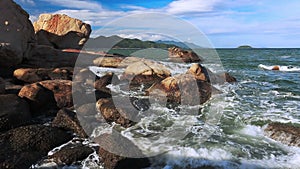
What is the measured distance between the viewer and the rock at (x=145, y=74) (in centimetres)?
1427

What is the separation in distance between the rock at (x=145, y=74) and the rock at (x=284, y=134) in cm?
762

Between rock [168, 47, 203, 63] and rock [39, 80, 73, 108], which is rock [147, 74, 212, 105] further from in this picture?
rock [168, 47, 203, 63]

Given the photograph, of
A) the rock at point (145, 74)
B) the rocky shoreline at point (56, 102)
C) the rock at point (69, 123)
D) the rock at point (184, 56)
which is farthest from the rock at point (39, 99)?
the rock at point (184, 56)

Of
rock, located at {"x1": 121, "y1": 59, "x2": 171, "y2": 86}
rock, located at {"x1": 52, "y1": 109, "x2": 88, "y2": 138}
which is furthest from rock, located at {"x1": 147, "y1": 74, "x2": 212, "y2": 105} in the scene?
rock, located at {"x1": 52, "y1": 109, "x2": 88, "y2": 138}

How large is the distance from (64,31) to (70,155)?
760 inches

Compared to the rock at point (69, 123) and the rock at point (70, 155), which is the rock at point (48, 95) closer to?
the rock at point (69, 123)

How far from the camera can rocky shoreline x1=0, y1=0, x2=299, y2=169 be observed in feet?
17.8

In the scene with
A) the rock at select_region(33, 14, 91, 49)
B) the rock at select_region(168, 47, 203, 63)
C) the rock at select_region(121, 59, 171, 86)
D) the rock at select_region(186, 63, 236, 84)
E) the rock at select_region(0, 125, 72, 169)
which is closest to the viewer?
the rock at select_region(0, 125, 72, 169)

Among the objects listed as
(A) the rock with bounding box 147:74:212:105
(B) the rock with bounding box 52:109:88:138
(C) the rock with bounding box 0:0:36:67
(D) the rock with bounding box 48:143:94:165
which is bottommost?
(D) the rock with bounding box 48:143:94:165

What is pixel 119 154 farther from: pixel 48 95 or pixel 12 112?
pixel 48 95

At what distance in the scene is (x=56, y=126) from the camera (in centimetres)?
683

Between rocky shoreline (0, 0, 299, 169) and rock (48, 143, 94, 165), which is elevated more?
rocky shoreline (0, 0, 299, 169)

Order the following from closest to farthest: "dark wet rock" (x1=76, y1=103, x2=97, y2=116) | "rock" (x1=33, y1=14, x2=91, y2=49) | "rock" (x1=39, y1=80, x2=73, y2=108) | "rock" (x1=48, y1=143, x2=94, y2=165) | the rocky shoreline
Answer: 1. "rock" (x1=48, y1=143, x2=94, y2=165)
2. the rocky shoreline
3. "dark wet rock" (x1=76, y1=103, x2=97, y2=116)
4. "rock" (x1=39, y1=80, x2=73, y2=108)
5. "rock" (x1=33, y1=14, x2=91, y2=49)

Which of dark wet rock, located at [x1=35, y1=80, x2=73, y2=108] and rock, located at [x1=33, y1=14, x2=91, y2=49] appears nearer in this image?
dark wet rock, located at [x1=35, y1=80, x2=73, y2=108]
